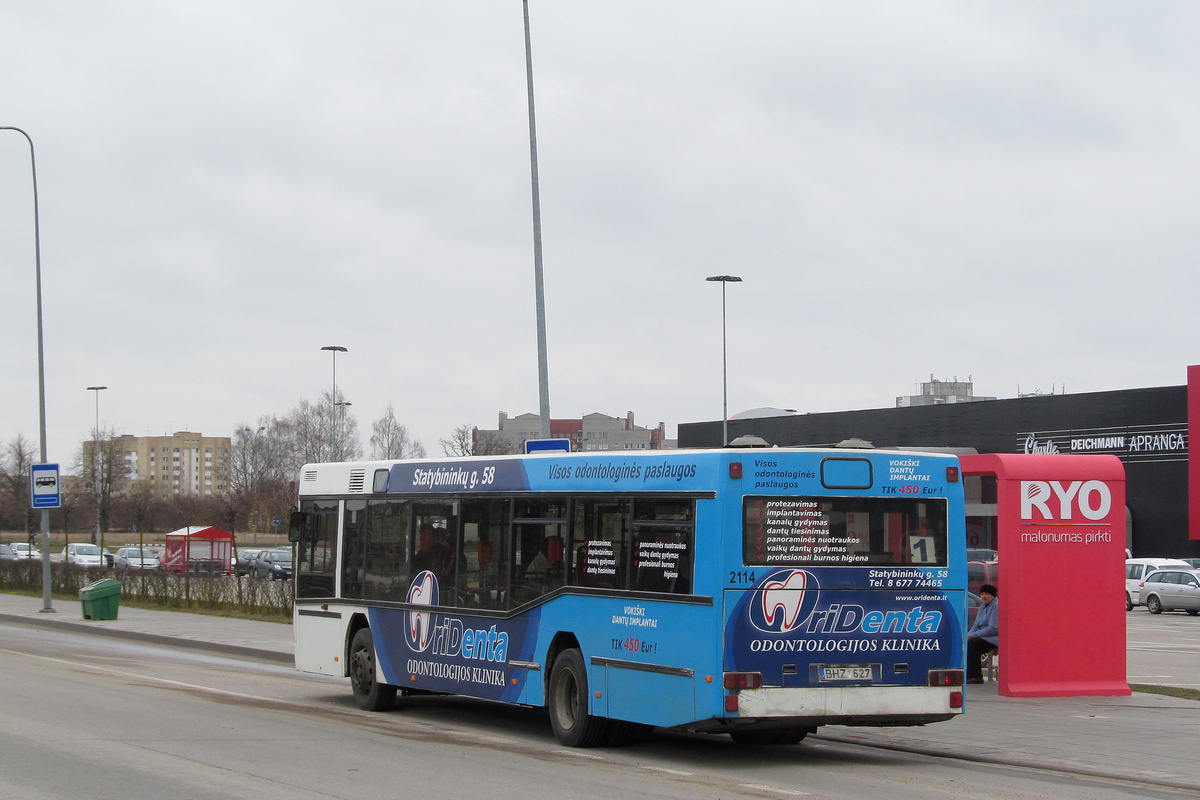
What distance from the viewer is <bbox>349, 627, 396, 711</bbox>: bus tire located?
49.2 ft

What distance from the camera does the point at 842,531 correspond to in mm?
11102

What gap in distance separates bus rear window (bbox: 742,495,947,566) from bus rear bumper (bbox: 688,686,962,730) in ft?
3.40

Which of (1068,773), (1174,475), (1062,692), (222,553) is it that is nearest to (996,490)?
(1062,692)

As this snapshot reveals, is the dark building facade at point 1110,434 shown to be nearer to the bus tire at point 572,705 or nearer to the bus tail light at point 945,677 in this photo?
the bus tire at point 572,705

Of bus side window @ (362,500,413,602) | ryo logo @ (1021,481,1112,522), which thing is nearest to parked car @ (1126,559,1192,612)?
ryo logo @ (1021,481,1112,522)

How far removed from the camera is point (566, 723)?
39.7 ft

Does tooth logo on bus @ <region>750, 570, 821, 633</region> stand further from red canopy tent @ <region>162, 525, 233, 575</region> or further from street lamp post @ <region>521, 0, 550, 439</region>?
red canopy tent @ <region>162, 525, 233, 575</region>

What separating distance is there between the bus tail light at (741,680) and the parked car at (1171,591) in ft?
106

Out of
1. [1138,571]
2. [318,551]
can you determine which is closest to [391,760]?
[318,551]

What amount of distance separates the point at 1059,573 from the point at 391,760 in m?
8.94

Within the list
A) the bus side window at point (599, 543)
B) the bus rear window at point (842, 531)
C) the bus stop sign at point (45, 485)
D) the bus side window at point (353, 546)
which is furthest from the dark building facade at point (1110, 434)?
the bus rear window at point (842, 531)

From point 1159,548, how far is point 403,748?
44.0 metres

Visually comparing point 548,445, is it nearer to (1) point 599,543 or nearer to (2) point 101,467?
(1) point 599,543

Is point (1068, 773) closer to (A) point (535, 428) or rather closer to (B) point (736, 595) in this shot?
(B) point (736, 595)
